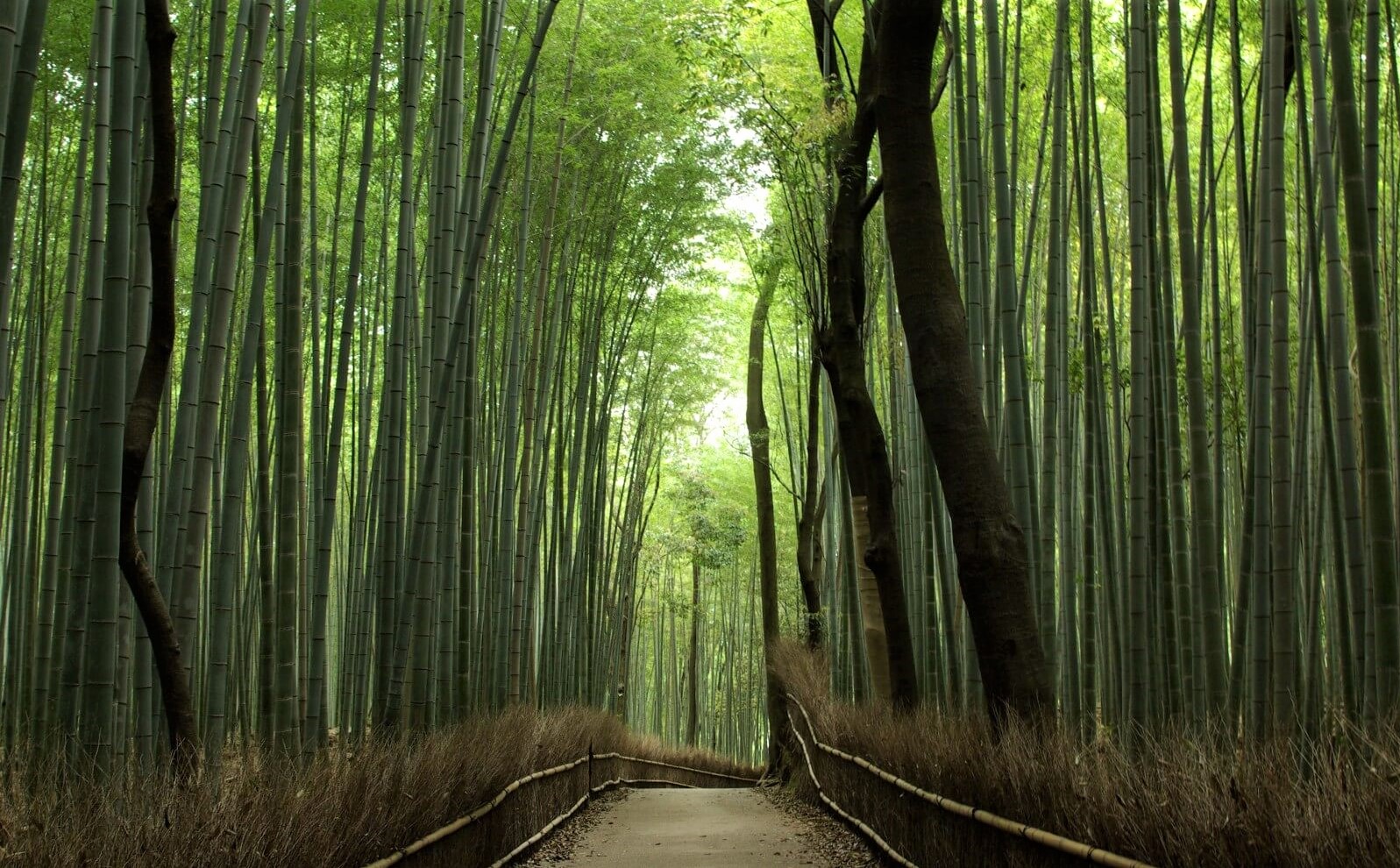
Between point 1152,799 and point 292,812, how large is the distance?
1.54 meters

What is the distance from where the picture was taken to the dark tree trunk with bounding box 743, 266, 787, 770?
9.98m

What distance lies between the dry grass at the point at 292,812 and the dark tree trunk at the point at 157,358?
315 millimetres

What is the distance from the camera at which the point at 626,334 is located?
29.1 feet

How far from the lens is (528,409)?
21.0 feet

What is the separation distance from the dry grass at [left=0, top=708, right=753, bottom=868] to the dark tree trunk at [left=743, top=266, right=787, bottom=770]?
588 centimetres

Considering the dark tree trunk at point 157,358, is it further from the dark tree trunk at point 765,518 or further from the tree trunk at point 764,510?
the tree trunk at point 764,510

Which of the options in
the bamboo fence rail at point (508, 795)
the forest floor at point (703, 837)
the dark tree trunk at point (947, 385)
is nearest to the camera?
the bamboo fence rail at point (508, 795)

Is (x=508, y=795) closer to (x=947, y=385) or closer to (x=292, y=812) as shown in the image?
(x=292, y=812)

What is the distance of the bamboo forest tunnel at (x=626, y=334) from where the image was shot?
2723mm

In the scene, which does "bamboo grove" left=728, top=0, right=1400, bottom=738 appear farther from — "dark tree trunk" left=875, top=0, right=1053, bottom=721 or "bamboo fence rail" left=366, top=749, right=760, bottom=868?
"bamboo fence rail" left=366, top=749, right=760, bottom=868

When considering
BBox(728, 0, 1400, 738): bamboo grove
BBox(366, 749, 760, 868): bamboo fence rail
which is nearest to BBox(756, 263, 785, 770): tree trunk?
BBox(366, 749, 760, 868): bamboo fence rail

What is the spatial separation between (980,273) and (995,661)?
5.52 ft

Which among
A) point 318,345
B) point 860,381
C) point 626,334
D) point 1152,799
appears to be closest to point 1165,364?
point 1152,799

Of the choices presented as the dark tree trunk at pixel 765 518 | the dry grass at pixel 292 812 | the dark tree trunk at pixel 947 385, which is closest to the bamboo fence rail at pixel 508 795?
the dry grass at pixel 292 812
